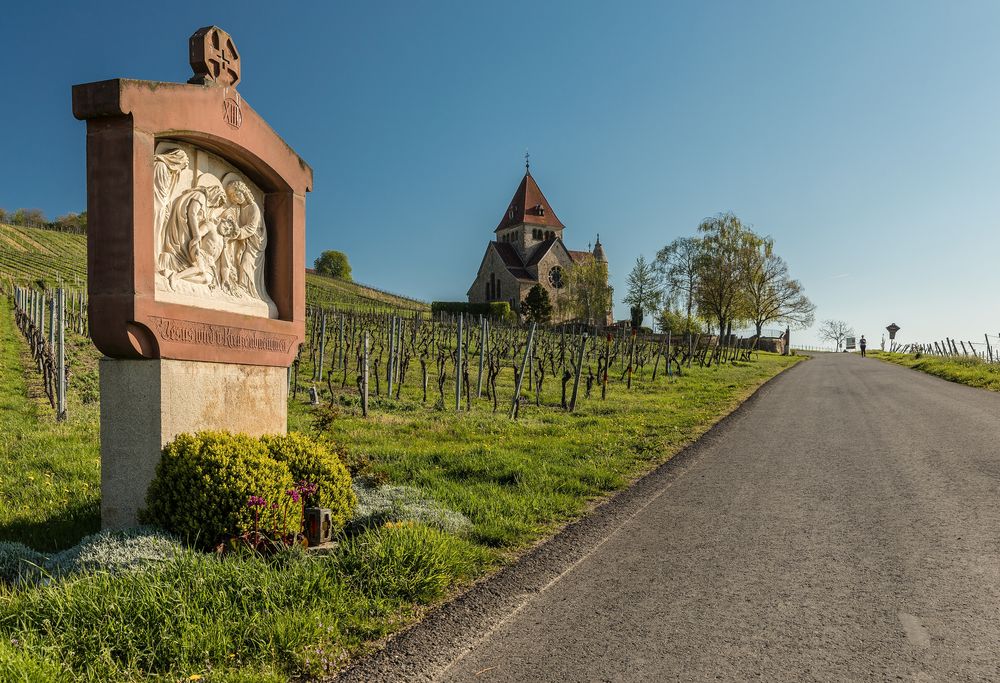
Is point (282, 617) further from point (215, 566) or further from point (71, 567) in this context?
point (71, 567)

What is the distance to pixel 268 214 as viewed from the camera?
6227mm

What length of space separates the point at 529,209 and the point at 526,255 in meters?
6.67

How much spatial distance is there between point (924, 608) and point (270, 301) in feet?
18.6

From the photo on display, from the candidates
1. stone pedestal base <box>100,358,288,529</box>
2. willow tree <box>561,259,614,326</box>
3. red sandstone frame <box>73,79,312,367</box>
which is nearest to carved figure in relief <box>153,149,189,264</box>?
red sandstone frame <box>73,79,312,367</box>

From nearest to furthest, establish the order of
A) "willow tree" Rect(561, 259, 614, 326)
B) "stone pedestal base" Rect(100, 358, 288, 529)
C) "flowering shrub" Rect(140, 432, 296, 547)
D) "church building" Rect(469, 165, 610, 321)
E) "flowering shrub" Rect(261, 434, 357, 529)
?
"flowering shrub" Rect(140, 432, 296, 547) → "stone pedestal base" Rect(100, 358, 288, 529) → "flowering shrub" Rect(261, 434, 357, 529) → "willow tree" Rect(561, 259, 614, 326) → "church building" Rect(469, 165, 610, 321)

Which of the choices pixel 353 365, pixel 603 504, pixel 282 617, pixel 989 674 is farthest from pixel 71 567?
pixel 353 365

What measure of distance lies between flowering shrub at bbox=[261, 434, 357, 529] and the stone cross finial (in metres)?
3.04

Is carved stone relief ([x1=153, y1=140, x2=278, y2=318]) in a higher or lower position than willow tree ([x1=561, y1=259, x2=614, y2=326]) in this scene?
lower

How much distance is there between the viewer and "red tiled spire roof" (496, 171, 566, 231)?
8238cm

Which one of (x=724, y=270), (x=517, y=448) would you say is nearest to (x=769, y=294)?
(x=724, y=270)

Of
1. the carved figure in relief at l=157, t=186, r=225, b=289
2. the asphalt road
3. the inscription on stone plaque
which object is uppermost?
the carved figure in relief at l=157, t=186, r=225, b=289

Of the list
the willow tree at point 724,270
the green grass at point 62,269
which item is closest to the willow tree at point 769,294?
the willow tree at point 724,270

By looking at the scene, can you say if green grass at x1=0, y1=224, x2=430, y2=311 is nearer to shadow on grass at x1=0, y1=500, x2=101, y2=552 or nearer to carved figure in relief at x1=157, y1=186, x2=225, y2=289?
shadow on grass at x1=0, y1=500, x2=101, y2=552

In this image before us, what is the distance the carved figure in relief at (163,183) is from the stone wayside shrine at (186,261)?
1cm
